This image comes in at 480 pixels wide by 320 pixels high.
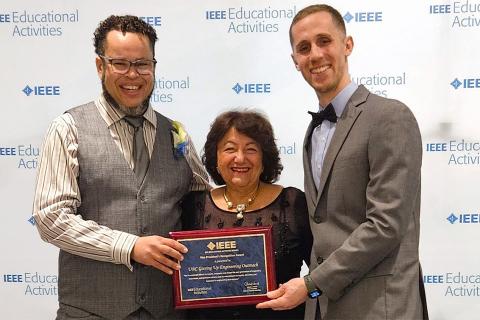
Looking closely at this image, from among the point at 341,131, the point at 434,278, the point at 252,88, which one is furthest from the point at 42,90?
the point at 434,278

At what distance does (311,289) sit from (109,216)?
0.76 m

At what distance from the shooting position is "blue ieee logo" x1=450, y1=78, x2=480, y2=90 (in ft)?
11.0

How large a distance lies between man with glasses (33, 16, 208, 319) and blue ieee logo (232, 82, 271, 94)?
4.53 ft

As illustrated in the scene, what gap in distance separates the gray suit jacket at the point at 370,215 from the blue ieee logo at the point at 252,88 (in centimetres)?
159

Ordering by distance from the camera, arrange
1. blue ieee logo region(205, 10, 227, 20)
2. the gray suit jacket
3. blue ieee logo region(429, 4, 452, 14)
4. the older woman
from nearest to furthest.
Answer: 1. the gray suit jacket
2. the older woman
3. blue ieee logo region(429, 4, 452, 14)
4. blue ieee logo region(205, 10, 227, 20)

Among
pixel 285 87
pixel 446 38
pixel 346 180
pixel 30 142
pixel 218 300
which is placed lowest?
pixel 218 300

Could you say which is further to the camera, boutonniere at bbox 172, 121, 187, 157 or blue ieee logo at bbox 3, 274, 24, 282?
blue ieee logo at bbox 3, 274, 24, 282

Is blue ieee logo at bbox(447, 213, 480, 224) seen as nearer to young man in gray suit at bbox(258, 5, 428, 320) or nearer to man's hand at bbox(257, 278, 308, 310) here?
young man in gray suit at bbox(258, 5, 428, 320)

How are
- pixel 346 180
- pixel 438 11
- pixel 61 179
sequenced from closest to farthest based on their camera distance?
pixel 346 180 < pixel 61 179 < pixel 438 11

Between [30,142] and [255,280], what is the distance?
2.21 m

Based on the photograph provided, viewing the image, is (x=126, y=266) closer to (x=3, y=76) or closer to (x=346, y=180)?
(x=346, y=180)

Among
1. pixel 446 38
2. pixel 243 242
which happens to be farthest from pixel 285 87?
pixel 243 242

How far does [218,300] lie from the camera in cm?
200

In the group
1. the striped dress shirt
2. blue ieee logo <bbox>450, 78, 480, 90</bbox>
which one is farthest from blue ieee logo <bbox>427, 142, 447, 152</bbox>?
the striped dress shirt
